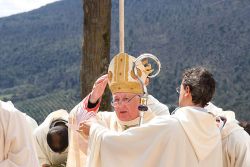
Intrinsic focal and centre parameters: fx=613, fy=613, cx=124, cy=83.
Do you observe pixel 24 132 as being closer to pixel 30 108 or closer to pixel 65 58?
pixel 30 108

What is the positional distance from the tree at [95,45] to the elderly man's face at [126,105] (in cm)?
254

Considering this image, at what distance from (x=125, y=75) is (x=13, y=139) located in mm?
1008

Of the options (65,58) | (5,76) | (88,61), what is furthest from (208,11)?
(88,61)

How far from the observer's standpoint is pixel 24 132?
4691 mm

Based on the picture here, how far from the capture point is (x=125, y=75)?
4.89 metres

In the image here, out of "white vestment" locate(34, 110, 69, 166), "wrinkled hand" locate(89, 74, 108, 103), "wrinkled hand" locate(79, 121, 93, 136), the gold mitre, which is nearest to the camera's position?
"wrinkled hand" locate(79, 121, 93, 136)

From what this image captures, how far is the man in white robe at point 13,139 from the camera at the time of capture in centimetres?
464

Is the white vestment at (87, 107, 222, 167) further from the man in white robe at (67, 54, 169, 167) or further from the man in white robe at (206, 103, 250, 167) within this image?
the man in white robe at (67, 54, 169, 167)

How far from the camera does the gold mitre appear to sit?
4.75m

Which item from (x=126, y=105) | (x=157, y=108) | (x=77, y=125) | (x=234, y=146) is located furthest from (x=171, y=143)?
(x=157, y=108)

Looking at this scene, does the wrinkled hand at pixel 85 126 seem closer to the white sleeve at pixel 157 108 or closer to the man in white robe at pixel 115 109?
the man in white robe at pixel 115 109

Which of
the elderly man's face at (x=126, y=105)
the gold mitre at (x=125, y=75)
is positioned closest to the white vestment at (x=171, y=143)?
the elderly man's face at (x=126, y=105)

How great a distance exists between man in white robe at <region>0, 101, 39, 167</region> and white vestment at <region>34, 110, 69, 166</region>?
215cm

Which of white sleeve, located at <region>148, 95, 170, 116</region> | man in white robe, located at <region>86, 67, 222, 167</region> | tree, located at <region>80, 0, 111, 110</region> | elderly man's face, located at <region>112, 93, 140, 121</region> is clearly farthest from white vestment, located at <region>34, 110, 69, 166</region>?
man in white robe, located at <region>86, 67, 222, 167</region>
